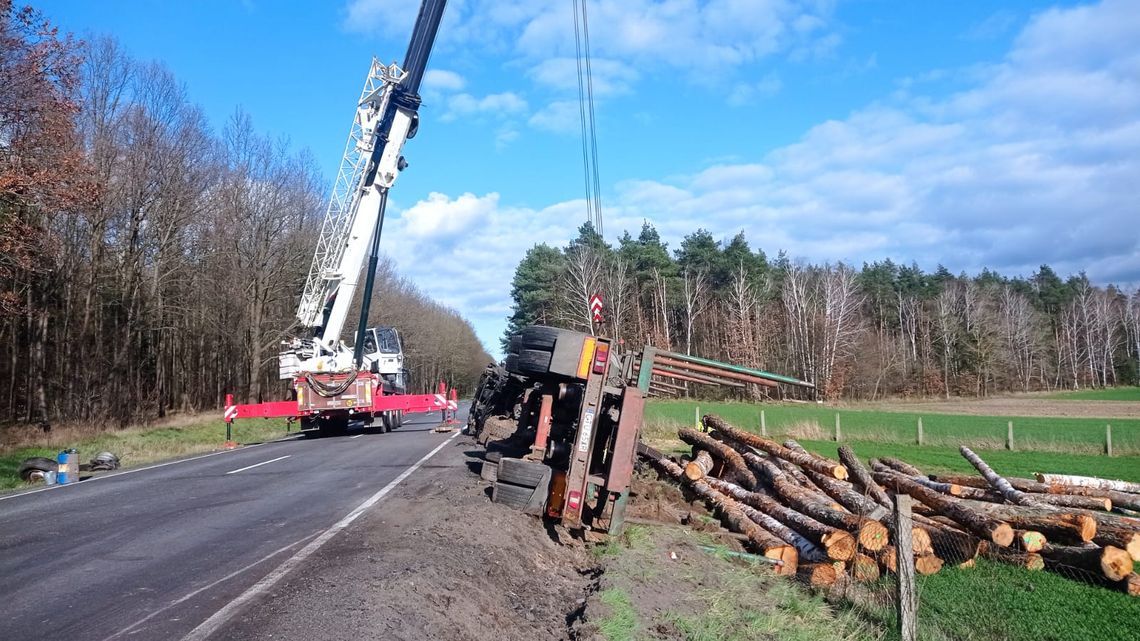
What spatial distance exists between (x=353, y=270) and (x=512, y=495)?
15476 millimetres

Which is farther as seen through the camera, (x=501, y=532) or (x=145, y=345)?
(x=145, y=345)

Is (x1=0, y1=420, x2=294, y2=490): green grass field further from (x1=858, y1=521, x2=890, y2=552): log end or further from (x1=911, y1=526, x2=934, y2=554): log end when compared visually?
(x1=911, y1=526, x2=934, y2=554): log end

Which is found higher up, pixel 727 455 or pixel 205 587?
pixel 727 455

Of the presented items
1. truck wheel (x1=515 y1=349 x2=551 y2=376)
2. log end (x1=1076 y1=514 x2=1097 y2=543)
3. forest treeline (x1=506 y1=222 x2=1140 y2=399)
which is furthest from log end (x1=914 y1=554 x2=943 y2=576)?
forest treeline (x1=506 y1=222 x2=1140 y2=399)

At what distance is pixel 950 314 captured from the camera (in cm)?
8050

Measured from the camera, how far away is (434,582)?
6.10 meters

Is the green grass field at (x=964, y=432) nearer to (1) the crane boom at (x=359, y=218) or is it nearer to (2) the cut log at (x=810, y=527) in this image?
(1) the crane boom at (x=359, y=218)

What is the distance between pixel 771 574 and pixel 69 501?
10156mm

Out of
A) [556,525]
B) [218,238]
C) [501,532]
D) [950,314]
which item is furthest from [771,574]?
[950,314]

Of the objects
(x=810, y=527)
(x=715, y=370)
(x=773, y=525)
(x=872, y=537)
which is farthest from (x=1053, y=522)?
(x=715, y=370)

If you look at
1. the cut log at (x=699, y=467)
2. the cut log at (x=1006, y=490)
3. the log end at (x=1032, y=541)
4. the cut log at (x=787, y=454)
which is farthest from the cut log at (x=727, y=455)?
the log end at (x=1032, y=541)

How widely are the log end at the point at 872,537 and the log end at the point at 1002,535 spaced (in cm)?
122

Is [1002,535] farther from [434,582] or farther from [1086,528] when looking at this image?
[434,582]

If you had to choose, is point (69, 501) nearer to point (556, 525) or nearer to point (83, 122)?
point (556, 525)
